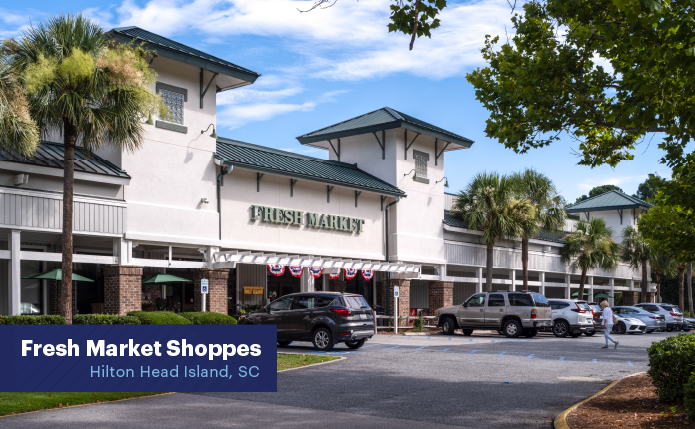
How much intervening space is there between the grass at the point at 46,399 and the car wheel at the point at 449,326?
19.3 meters

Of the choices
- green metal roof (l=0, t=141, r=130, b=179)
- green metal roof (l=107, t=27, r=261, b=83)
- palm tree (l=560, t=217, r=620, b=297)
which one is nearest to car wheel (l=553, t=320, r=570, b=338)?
green metal roof (l=107, t=27, r=261, b=83)

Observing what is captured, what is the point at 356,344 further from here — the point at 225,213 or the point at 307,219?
the point at 307,219

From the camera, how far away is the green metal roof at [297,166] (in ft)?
85.6

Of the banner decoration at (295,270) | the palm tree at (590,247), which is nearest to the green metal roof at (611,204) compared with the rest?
the palm tree at (590,247)

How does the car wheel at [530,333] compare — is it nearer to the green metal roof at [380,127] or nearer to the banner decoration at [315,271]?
the banner decoration at [315,271]

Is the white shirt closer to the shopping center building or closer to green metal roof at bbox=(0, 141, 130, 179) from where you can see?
the shopping center building

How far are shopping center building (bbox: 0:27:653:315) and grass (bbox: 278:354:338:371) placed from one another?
687 centimetres

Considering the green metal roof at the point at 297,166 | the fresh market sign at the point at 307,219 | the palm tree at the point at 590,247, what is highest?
the green metal roof at the point at 297,166

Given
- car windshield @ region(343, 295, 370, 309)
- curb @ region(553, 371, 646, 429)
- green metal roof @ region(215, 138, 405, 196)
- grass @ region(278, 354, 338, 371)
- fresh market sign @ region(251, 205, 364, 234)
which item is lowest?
grass @ region(278, 354, 338, 371)

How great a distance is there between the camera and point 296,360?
54.6ft

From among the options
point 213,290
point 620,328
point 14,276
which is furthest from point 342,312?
point 620,328

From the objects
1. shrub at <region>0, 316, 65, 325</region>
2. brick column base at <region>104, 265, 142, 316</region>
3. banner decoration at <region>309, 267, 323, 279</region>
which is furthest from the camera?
banner decoration at <region>309, 267, 323, 279</region>

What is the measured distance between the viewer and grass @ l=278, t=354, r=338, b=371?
51.4ft

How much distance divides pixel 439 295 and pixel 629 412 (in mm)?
25402
